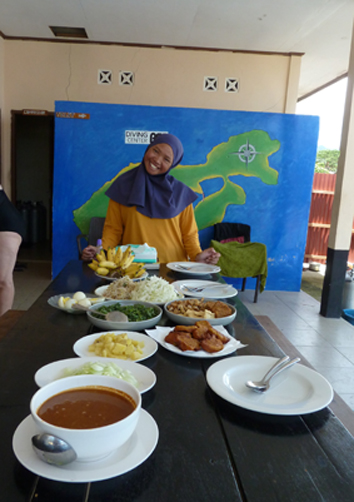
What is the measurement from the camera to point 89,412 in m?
0.63

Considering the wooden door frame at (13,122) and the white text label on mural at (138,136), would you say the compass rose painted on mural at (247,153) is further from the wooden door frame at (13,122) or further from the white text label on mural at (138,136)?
the wooden door frame at (13,122)

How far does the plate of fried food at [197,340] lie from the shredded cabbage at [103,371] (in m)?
0.22

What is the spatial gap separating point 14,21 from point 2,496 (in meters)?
5.72

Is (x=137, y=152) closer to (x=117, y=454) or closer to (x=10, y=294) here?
(x=10, y=294)

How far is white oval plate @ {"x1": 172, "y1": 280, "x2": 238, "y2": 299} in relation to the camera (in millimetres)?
1602

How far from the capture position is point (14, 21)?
4832 millimetres

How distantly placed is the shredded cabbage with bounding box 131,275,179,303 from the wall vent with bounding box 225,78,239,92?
4790mm

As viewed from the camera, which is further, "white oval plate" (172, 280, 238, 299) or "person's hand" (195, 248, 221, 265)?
"person's hand" (195, 248, 221, 265)

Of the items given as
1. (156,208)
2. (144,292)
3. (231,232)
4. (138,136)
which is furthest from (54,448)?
(138,136)

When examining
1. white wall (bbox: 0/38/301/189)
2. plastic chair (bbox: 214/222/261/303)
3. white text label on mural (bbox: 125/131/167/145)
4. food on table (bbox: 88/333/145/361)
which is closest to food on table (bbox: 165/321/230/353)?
food on table (bbox: 88/333/145/361)

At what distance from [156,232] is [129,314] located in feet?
4.68

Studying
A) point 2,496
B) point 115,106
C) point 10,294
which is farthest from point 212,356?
point 115,106

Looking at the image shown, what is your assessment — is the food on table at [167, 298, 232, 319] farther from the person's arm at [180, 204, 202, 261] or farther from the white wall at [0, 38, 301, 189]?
the white wall at [0, 38, 301, 189]

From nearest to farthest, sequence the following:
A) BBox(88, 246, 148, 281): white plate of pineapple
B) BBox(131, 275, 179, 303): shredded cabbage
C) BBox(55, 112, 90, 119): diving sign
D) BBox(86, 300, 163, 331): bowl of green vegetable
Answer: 1. BBox(86, 300, 163, 331): bowl of green vegetable
2. BBox(131, 275, 179, 303): shredded cabbage
3. BBox(88, 246, 148, 281): white plate of pineapple
4. BBox(55, 112, 90, 119): diving sign
